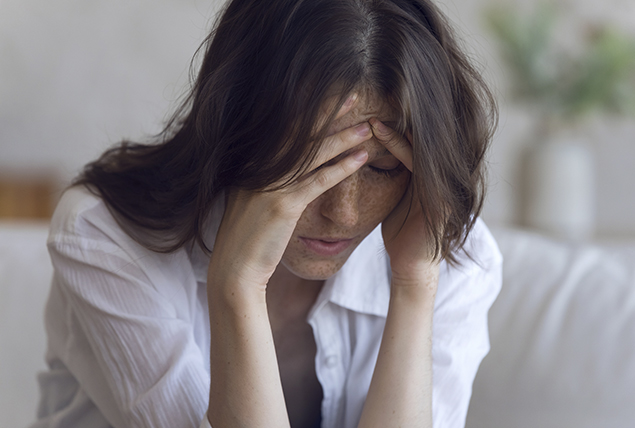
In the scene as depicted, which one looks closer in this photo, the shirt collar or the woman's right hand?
the woman's right hand

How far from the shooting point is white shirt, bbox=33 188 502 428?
733mm

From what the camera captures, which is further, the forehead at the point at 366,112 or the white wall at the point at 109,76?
the white wall at the point at 109,76

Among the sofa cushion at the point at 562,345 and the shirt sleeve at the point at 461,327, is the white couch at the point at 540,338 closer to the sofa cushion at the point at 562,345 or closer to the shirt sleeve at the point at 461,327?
the sofa cushion at the point at 562,345

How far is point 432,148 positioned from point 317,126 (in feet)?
0.44

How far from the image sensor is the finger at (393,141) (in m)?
0.63

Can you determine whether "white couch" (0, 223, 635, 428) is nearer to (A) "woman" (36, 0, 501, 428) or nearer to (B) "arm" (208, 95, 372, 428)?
(A) "woman" (36, 0, 501, 428)

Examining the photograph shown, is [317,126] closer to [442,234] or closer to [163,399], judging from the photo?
[442,234]

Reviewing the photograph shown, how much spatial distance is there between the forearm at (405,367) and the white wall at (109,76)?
6.55 feet

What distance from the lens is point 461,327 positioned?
85cm

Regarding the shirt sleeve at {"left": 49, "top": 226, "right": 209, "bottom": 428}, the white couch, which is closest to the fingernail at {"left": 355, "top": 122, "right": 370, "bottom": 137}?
the shirt sleeve at {"left": 49, "top": 226, "right": 209, "bottom": 428}

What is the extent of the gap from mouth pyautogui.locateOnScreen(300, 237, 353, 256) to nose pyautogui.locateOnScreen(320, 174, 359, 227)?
0.05 metres

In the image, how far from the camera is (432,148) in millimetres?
642

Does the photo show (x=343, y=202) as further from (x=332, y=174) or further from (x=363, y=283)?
(x=363, y=283)

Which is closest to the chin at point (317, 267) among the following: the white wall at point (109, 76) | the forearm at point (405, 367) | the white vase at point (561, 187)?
the forearm at point (405, 367)
